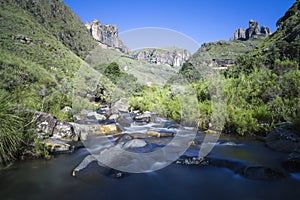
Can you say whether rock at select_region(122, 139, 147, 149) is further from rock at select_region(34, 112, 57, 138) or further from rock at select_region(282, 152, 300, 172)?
rock at select_region(282, 152, 300, 172)

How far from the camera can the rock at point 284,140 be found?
7778mm

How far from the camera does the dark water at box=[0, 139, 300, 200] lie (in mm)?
5168

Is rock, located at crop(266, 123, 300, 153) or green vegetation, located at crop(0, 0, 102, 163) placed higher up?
green vegetation, located at crop(0, 0, 102, 163)

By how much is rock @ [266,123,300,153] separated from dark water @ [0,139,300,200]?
1342mm

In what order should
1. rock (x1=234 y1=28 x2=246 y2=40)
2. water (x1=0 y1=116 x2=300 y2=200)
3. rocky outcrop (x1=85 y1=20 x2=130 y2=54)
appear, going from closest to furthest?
water (x1=0 y1=116 x2=300 y2=200) → rock (x1=234 y1=28 x2=246 y2=40) → rocky outcrop (x1=85 y1=20 x2=130 y2=54)

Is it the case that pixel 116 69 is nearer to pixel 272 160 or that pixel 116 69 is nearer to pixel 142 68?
pixel 142 68

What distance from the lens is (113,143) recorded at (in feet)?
31.1

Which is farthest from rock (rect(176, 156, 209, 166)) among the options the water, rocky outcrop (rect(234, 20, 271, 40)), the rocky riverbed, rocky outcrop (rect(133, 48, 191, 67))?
rocky outcrop (rect(133, 48, 191, 67))

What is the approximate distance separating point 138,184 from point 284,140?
5.92m

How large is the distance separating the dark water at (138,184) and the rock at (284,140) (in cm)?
134

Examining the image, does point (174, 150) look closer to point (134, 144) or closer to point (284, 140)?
point (134, 144)

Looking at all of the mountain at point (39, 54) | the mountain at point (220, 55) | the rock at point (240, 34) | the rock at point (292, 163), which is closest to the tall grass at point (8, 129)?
the mountain at point (39, 54)

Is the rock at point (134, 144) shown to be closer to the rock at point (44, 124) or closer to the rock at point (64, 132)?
the rock at point (64, 132)

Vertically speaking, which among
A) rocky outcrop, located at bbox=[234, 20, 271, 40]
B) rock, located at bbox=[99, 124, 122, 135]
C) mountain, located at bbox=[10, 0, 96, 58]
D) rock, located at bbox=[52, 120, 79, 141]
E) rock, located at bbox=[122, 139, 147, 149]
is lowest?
rock, located at bbox=[122, 139, 147, 149]
